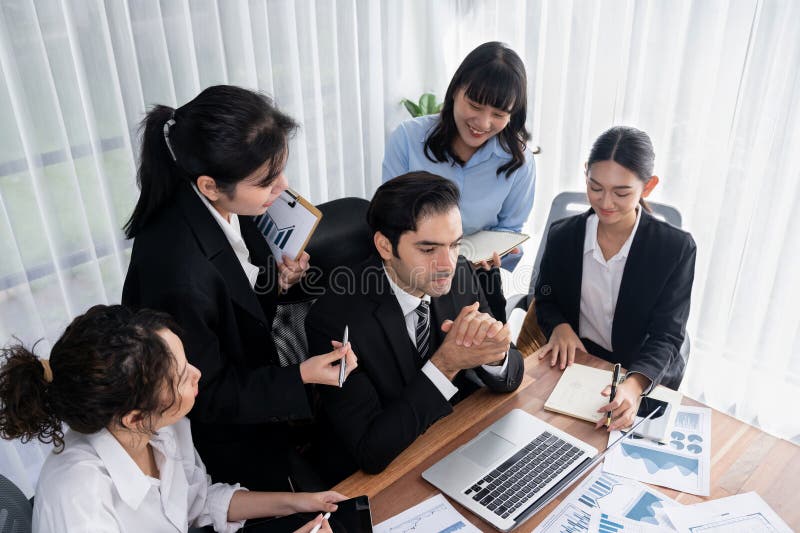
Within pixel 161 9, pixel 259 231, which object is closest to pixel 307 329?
pixel 259 231

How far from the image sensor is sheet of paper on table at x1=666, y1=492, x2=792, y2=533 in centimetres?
122

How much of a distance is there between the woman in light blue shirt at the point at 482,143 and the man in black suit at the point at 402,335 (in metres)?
0.66

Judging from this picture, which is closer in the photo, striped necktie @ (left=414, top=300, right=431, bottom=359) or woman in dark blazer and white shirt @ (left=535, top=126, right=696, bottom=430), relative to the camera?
striped necktie @ (left=414, top=300, right=431, bottom=359)

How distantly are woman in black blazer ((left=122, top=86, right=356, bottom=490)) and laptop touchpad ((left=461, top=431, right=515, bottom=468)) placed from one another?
363 mm

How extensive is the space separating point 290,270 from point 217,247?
0.88 feet

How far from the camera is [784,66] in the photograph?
7.73ft

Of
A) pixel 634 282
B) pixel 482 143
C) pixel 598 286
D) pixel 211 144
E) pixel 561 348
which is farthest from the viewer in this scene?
pixel 482 143

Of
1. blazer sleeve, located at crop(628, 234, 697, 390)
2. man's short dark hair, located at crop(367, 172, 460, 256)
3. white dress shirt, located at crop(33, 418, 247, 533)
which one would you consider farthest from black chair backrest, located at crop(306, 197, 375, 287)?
blazer sleeve, located at crop(628, 234, 697, 390)

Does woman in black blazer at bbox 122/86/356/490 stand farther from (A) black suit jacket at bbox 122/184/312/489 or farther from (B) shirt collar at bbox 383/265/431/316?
(B) shirt collar at bbox 383/265/431/316

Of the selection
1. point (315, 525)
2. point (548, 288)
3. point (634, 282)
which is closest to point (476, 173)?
point (548, 288)

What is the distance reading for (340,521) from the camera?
1266 mm

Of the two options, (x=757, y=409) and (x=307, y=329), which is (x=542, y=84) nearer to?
(x=757, y=409)

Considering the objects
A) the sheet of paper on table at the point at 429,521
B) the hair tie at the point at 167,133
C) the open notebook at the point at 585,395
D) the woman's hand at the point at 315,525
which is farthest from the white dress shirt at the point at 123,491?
the open notebook at the point at 585,395

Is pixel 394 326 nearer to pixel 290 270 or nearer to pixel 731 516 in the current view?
pixel 290 270
